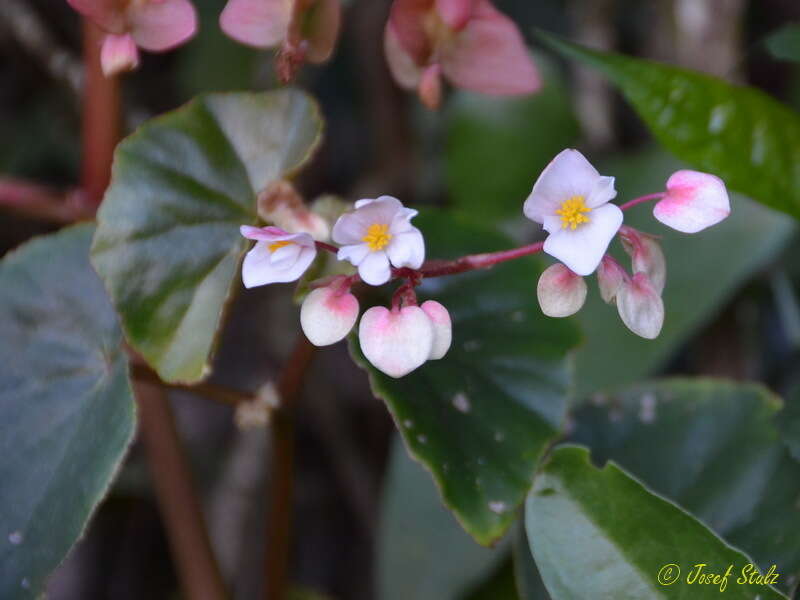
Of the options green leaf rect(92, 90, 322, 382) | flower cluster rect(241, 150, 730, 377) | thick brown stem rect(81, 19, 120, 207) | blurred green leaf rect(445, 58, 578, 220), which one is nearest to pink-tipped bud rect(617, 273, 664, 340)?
flower cluster rect(241, 150, 730, 377)

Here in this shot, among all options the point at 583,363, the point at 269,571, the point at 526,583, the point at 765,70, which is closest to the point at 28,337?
the point at 269,571

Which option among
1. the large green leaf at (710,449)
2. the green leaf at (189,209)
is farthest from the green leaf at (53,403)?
the large green leaf at (710,449)

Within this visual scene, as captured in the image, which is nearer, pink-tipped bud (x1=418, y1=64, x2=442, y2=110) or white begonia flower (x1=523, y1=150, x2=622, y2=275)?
white begonia flower (x1=523, y1=150, x2=622, y2=275)

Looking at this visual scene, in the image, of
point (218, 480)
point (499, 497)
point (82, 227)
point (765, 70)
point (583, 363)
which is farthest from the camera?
point (765, 70)

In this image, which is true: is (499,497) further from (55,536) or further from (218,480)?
(218,480)

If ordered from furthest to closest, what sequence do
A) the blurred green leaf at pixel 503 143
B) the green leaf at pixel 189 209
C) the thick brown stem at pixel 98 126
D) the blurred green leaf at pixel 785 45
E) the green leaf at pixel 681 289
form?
the blurred green leaf at pixel 503 143, the green leaf at pixel 681 289, the thick brown stem at pixel 98 126, the blurred green leaf at pixel 785 45, the green leaf at pixel 189 209

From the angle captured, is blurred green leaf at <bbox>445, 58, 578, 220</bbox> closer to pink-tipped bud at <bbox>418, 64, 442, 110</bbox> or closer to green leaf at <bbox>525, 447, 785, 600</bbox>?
pink-tipped bud at <bbox>418, 64, 442, 110</bbox>

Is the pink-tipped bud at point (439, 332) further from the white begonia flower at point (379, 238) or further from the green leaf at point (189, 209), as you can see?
the green leaf at point (189, 209)
